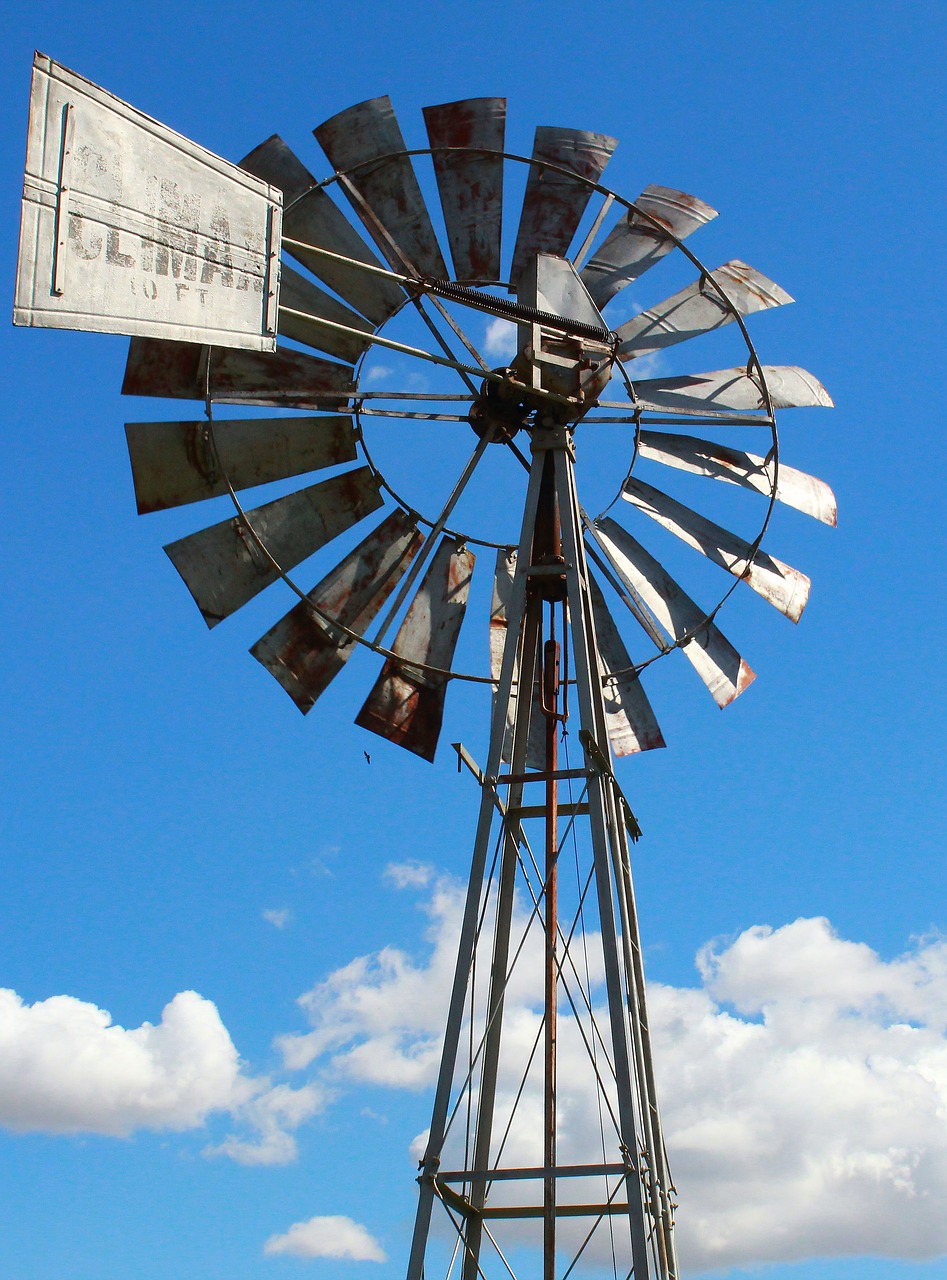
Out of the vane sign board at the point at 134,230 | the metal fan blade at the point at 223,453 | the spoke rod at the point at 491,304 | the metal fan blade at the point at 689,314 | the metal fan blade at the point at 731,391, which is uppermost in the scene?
the metal fan blade at the point at 689,314

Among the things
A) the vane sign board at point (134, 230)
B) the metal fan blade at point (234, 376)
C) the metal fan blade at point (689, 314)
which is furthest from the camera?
the metal fan blade at point (689, 314)

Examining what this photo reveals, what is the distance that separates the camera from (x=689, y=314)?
1423 centimetres

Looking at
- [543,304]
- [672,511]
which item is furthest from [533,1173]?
[543,304]

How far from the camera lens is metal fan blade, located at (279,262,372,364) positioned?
1318 cm

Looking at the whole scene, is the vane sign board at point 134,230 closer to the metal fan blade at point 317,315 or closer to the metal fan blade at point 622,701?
the metal fan blade at point 317,315

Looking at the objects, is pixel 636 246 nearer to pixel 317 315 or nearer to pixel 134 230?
pixel 317 315

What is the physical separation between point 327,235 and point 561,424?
249 centimetres

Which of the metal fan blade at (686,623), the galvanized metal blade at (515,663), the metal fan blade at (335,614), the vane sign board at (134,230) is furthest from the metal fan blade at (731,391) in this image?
the vane sign board at (134,230)

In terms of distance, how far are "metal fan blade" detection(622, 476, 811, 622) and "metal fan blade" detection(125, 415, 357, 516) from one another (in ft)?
8.91

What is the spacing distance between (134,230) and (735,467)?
6.30 meters

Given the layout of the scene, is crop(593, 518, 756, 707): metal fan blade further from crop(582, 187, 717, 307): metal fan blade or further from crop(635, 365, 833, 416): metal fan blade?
crop(582, 187, 717, 307): metal fan blade

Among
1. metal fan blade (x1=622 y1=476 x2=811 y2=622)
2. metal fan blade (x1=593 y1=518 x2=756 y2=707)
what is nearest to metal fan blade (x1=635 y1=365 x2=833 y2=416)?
metal fan blade (x1=622 y1=476 x2=811 y2=622)

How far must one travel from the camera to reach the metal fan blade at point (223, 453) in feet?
41.6

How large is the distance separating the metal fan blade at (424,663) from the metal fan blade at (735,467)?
80.4 inches
